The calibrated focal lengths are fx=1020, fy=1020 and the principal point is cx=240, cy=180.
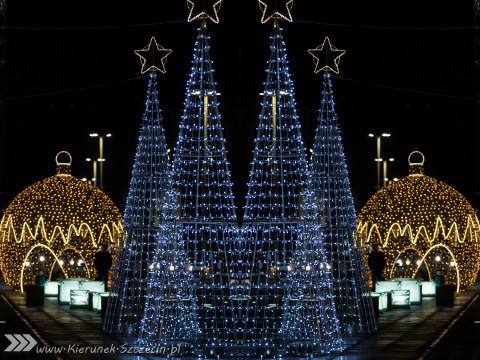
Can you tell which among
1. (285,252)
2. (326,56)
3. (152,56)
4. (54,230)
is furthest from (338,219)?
(54,230)

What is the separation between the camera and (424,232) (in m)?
30.4

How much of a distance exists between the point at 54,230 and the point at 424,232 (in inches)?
429

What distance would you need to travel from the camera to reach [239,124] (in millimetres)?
29703

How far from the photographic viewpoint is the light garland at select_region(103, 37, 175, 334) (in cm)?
2088

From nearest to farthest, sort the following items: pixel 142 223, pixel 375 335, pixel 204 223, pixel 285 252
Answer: pixel 285 252, pixel 204 223, pixel 375 335, pixel 142 223

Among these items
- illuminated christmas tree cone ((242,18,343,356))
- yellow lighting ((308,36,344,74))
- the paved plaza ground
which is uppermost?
yellow lighting ((308,36,344,74))

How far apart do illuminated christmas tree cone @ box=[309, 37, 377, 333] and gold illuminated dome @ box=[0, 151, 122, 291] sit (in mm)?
9732

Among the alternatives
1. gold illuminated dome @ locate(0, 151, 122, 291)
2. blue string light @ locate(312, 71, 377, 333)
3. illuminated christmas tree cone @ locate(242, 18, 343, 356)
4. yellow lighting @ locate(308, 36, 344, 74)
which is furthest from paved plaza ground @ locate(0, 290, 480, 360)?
yellow lighting @ locate(308, 36, 344, 74)

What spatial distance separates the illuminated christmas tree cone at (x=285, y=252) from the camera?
1783cm

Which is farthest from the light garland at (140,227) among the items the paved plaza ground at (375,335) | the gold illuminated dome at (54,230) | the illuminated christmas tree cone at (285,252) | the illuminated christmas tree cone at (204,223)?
the gold illuminated dome at (54,230)

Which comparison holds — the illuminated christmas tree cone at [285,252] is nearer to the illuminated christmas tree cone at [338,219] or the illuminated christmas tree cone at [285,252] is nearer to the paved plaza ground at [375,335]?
the paved plaza ground at [375,335]

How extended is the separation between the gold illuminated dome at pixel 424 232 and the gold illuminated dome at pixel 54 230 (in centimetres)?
795

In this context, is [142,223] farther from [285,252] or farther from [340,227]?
[285,252]

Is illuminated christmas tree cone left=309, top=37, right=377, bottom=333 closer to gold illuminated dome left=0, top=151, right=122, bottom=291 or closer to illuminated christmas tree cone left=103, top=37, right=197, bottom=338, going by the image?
illuminated christmas tree cone left=103, top=37, right=197, bottom=338
